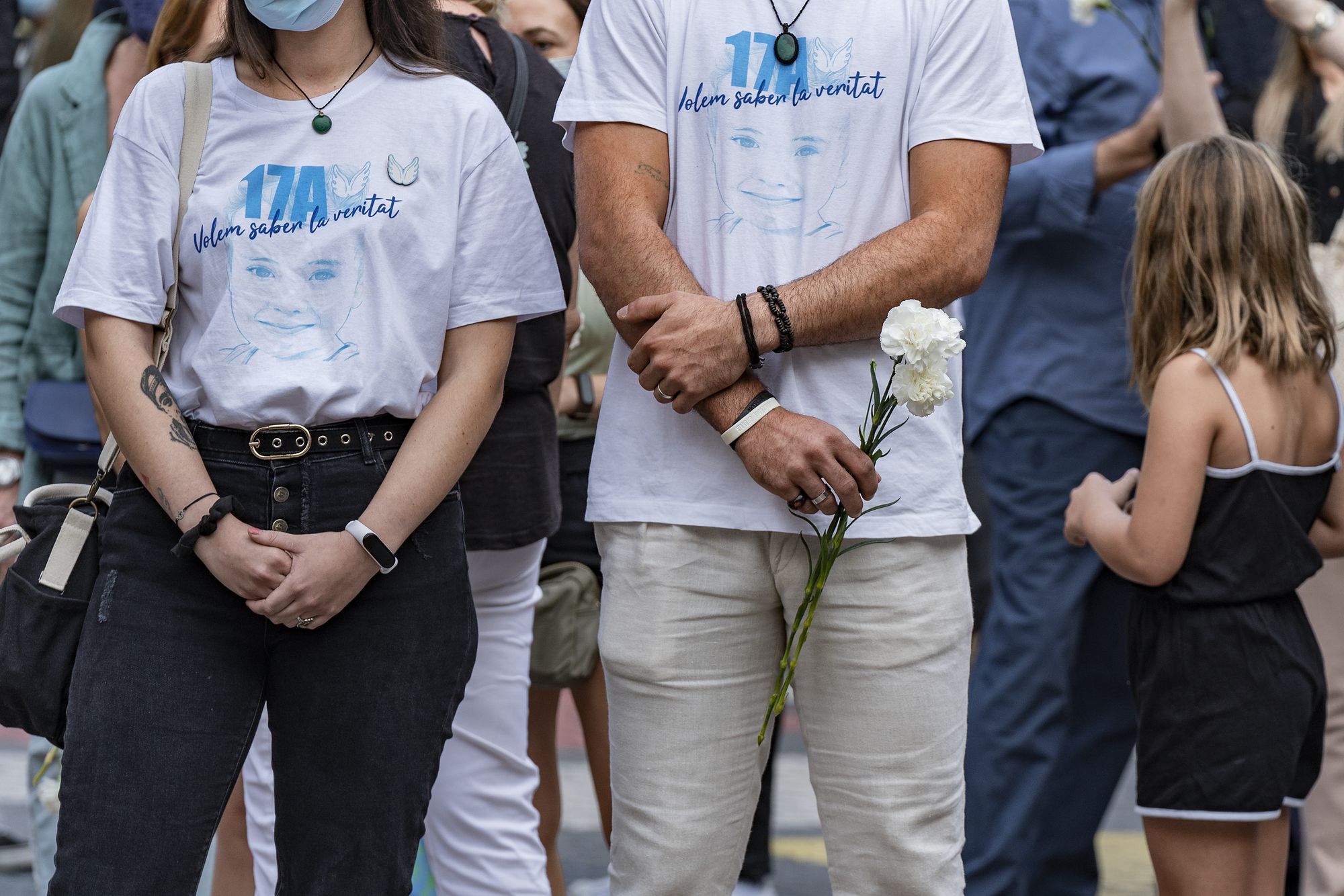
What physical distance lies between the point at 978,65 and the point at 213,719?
1.45m

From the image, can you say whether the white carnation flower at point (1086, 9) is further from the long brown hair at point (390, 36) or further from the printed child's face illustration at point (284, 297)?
the printed child's face illustration at point (284, 297)

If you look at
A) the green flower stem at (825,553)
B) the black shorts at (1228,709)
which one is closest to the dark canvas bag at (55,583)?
the green flower stem at (825,553)

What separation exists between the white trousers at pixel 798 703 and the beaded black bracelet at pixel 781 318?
0.30 meters

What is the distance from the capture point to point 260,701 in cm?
242

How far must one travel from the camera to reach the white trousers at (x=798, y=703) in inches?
96.0

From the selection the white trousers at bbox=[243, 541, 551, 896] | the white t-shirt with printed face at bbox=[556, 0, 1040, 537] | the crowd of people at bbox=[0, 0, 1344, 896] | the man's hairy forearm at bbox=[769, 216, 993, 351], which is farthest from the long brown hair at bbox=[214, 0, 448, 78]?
the white trousers at bbox=[243, 541, 551, 896]

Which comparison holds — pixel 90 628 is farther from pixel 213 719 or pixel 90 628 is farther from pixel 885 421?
pixel 885 421

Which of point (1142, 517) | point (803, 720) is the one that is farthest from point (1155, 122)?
point (803, 720)

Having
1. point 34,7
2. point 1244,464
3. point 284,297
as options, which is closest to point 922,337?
point 284,297

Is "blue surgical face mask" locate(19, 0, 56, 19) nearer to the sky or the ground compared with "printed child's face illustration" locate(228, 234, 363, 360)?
nearer to the sky

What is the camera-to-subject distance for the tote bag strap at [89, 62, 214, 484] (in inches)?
95.8

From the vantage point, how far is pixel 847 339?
7.88 ft

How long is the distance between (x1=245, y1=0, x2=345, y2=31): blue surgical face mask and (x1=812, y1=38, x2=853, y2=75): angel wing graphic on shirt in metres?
0.72

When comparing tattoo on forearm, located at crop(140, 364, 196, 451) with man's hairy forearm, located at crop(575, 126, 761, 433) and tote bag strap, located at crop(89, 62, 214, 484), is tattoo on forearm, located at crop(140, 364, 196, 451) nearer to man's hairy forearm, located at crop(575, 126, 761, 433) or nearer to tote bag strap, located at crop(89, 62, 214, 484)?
tote bag strap, located at crop(89, 62, 214, 484)
